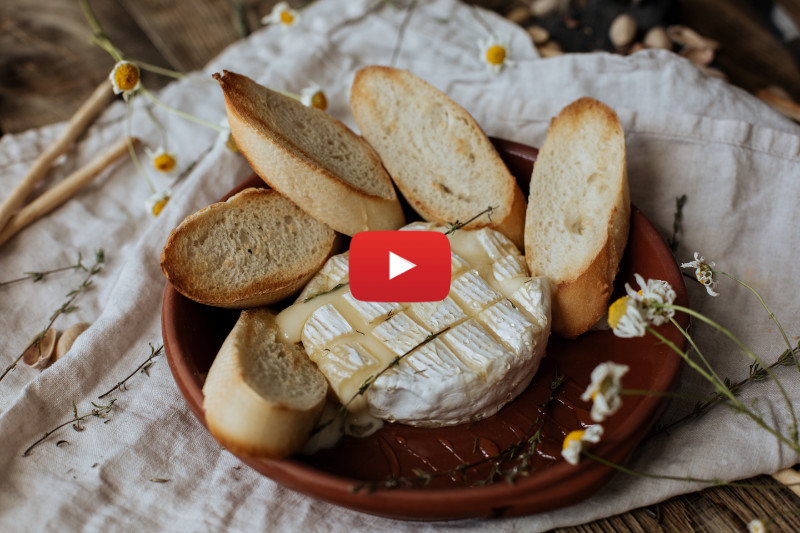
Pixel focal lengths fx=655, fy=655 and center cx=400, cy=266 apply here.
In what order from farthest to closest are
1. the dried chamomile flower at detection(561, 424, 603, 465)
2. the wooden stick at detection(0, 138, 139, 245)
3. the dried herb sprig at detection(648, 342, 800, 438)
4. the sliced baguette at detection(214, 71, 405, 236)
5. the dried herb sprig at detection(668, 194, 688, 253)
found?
1. the wooden stick at detection(0, 138, 139, 245)
2. the dried herb sprig at detection(668, 194, 688, 253)
3. the sliced baguette at detection(214, 71, 405, 236)
4. the dried herb sprig at detection(648, 342, 800, 438)
5. the dried chamomile flower at detection(561, 424, 603, 465)

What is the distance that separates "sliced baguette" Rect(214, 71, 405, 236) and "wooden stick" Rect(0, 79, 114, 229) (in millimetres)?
918

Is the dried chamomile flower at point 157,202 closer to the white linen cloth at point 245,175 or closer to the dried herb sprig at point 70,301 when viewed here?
the white linen cloth at point 245,175

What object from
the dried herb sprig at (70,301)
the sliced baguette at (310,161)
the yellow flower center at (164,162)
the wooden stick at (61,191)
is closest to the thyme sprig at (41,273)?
the dried herb sprig at (70,301)

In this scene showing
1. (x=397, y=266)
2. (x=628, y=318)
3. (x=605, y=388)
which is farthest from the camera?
(x=397, y=266)

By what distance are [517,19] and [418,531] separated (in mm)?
2037

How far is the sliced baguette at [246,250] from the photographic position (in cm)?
151

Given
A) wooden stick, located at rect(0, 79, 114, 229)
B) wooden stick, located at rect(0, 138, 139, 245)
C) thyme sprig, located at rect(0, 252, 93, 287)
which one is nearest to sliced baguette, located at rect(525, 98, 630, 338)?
thyme sprig, located at rect(0, 252, 93, 287)

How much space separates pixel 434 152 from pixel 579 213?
1.47 feet

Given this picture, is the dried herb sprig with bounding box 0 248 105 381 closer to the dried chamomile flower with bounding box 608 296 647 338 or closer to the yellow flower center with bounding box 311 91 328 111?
the yellow flower center with bounding box 311 91 328 111

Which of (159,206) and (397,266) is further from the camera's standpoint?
(159,206)

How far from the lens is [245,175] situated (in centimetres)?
217

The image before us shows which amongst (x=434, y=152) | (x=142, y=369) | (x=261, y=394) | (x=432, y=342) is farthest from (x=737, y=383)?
(x=142, y=369)

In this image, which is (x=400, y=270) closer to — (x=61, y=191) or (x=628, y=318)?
(x=628, y=318)

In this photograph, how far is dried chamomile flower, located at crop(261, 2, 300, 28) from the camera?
250cm
